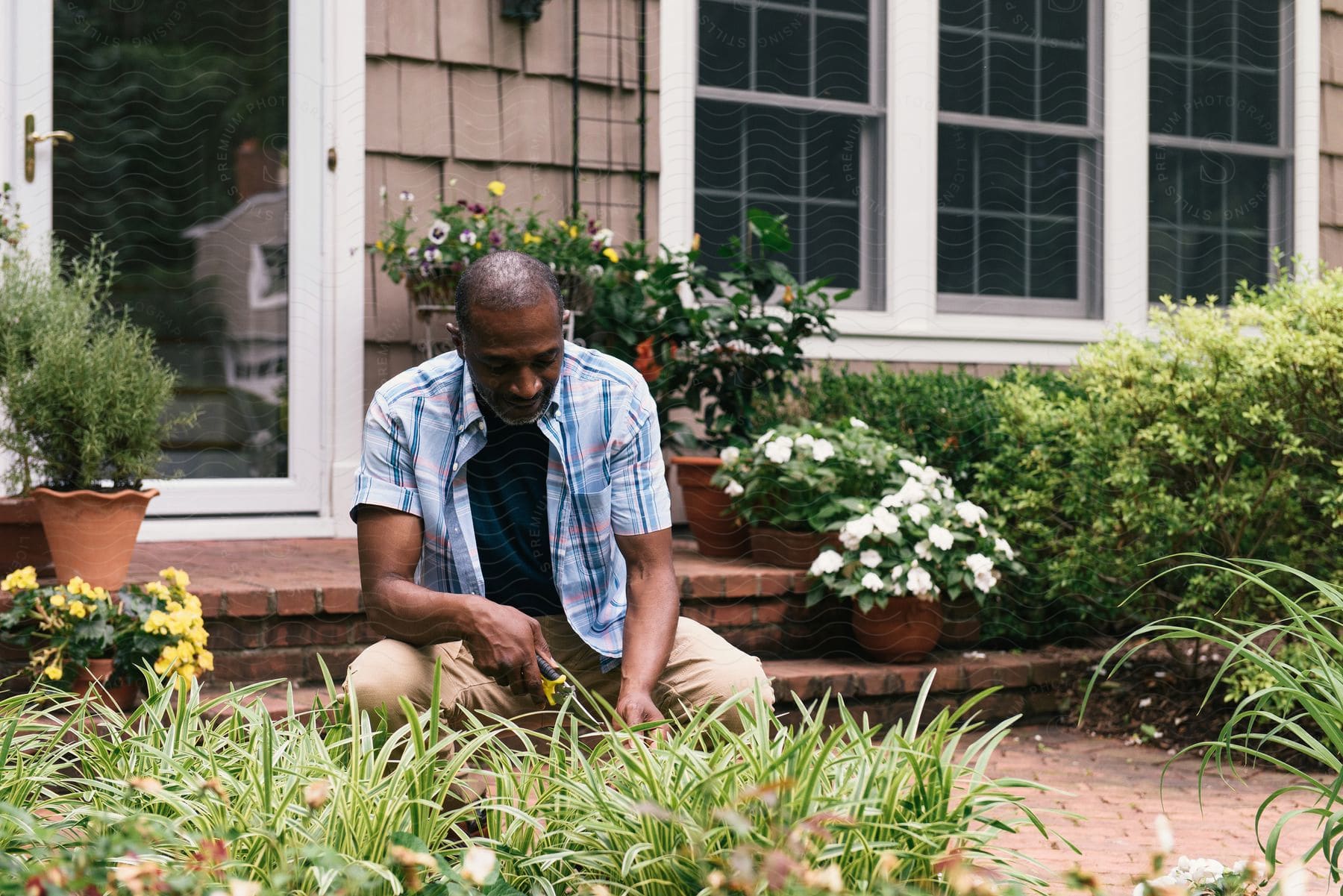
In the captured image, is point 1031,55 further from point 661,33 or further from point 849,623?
point 849,623

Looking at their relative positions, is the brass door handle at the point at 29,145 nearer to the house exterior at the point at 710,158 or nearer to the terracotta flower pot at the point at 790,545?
the house exterior at the point at 710,158

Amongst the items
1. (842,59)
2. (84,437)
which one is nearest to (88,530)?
(84,437)

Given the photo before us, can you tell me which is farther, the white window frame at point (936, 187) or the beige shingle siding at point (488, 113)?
the white window frame at point (936, 187)

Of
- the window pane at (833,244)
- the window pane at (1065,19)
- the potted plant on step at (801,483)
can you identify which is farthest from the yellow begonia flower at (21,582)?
the window pane at (1065,19)

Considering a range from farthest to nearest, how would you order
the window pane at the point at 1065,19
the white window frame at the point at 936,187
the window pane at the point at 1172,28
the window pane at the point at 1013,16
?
the window pane at the point at 1172,28
the window pane at the point at 1065,19
the window pane at the point at 1013,16
the white window frame at the point at 936,187

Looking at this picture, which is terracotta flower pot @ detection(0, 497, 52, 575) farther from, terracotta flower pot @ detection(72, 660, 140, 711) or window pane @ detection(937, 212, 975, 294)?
window pane @ detection(937, 212, 975, 294)

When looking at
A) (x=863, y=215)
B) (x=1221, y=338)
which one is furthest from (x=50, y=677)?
(x=863, y=215)

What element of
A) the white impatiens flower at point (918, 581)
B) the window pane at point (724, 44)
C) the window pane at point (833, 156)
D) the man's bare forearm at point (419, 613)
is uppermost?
the window pane at point (724, 44)

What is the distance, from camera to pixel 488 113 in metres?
4.72

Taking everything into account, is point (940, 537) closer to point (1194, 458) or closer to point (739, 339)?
point (1194, 458)

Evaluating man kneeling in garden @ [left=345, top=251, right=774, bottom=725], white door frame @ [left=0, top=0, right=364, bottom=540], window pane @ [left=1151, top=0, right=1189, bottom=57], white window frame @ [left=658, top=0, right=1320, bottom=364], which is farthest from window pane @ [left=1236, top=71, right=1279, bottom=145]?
man kneeling in garden @ [left=345, top=251, right=774, bottom=725]

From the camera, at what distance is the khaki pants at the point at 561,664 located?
209cm

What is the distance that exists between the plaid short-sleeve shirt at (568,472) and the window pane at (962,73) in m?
3.73

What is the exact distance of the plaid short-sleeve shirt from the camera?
223 cm
